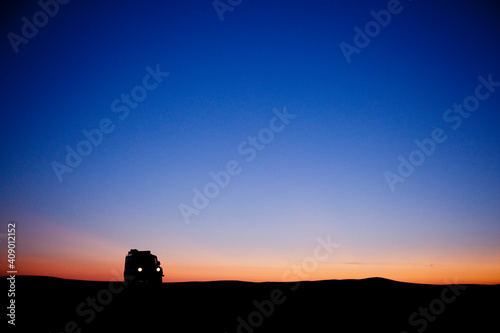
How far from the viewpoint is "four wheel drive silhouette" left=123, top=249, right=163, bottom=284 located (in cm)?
2275

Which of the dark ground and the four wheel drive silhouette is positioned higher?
the four wheel drive silhouette

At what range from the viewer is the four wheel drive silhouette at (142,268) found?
74.6 feet

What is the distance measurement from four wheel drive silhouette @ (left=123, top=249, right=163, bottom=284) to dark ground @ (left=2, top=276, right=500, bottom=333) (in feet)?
6.31

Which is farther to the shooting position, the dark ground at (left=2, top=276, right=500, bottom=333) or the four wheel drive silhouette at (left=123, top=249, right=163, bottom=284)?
the four wheel drive silhouette at (left=123, top=249, right=163, bottom=284)

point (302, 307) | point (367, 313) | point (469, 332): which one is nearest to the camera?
point (469, 332)

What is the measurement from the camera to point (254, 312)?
1477 centimetres

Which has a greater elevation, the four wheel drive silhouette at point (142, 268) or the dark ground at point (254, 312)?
the four wheel drive silhouette at point (142, 268)

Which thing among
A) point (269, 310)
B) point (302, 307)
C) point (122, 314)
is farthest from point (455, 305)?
point (122, 314)

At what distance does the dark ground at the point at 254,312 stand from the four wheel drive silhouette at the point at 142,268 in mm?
1925

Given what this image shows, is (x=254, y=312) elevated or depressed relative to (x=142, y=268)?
depressed

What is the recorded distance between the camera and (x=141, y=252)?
2353 cm

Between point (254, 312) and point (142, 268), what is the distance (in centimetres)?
1095

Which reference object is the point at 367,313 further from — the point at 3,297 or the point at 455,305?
the point at 3,297

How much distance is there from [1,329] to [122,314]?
411 centimetres
